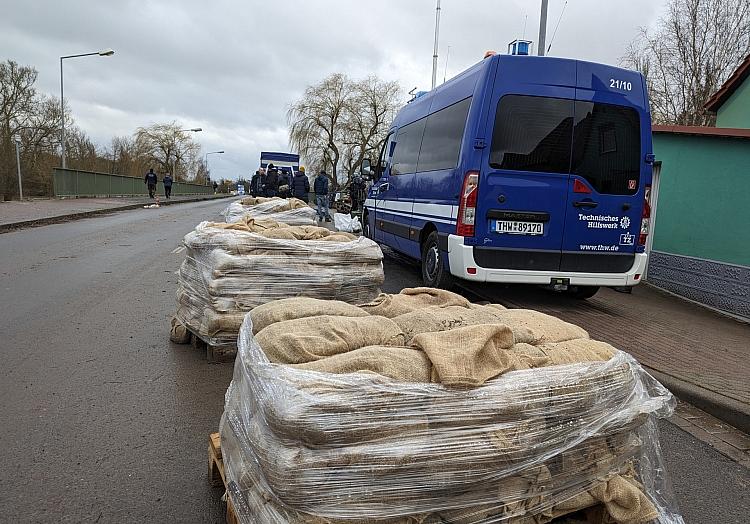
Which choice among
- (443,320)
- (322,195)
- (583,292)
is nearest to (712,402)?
(443,320)

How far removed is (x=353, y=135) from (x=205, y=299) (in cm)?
4551

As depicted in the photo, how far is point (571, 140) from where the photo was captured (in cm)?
592

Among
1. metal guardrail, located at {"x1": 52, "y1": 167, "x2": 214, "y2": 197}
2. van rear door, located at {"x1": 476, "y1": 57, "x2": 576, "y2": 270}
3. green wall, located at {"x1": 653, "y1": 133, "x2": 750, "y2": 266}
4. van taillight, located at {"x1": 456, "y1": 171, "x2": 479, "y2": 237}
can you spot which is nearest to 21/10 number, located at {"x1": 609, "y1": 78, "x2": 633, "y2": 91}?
van rear door, located at {"x1": 476, "y1": 57, "x2": 576, "y2": 270}

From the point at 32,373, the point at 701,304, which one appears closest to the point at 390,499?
the point at 32,373

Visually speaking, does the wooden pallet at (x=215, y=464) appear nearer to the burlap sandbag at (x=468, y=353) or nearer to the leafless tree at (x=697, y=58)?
the burlap sandbag at (x=468, y=353)

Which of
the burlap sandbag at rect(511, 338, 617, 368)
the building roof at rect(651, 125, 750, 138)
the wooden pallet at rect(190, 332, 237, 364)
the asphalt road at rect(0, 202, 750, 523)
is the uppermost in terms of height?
the building roof at rect(651, 125, 750, 138)

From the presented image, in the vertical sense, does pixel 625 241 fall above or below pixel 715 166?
below

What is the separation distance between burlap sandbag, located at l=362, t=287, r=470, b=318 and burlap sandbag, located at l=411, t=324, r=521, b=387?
0.58m

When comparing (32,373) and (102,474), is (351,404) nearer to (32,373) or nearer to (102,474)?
(102,474)

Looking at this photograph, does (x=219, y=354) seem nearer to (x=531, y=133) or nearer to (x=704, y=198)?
(x=531, y=133)

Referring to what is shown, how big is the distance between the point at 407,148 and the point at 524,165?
2968mm

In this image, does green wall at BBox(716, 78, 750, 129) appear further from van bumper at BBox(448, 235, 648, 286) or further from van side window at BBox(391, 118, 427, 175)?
van bumper at BBox(448, 235, 648, 286)

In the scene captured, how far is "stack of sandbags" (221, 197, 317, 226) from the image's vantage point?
9.23 meters

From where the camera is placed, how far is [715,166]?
829 centimetres
